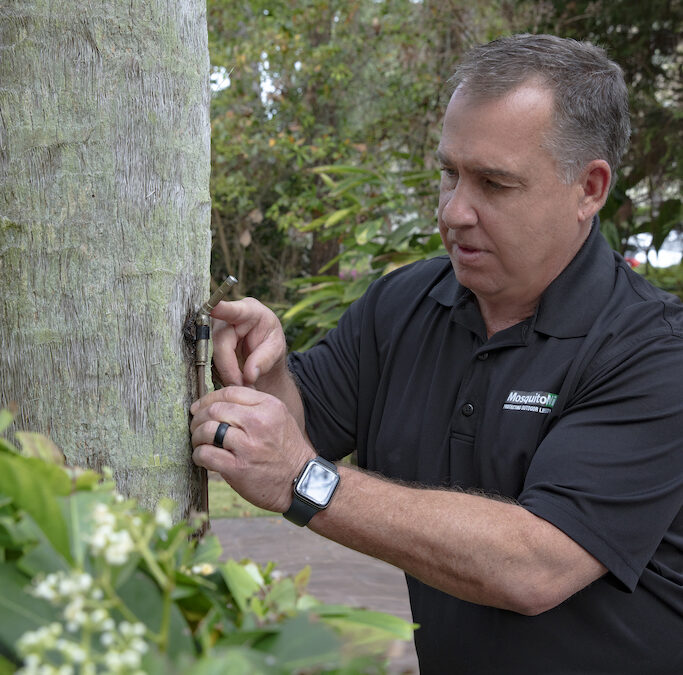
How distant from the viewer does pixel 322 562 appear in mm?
5504

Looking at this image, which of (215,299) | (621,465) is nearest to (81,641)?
(215,299)

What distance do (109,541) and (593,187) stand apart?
1747 mm

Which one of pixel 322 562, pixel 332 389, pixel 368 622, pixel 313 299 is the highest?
pixel 368 622

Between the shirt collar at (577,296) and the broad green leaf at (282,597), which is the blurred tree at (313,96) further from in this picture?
the broad green leaf at (282,597)

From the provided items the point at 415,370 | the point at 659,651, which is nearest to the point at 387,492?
the point at 415,370

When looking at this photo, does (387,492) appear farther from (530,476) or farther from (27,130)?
(27,130)

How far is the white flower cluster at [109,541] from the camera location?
2.41 ft

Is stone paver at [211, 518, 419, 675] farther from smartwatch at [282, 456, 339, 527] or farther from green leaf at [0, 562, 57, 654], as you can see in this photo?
green leaf at [0, 562, 57, 654]

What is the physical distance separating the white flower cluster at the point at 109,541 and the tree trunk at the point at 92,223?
0.81m

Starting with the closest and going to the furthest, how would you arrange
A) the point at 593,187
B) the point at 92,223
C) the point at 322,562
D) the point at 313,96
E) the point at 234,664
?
the point at 234,664
the point at 92,223
the point at 593,187
the point at 322,562
the point at 313,96

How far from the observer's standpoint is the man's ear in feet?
7.16

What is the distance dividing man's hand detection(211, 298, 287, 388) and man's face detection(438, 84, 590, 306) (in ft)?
1.61

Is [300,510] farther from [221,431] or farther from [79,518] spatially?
[79,518]

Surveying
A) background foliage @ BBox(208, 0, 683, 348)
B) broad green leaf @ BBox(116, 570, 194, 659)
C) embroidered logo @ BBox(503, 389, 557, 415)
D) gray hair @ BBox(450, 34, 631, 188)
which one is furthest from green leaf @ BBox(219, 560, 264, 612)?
background foliage @ BBox(208, 0, 683, 348)
